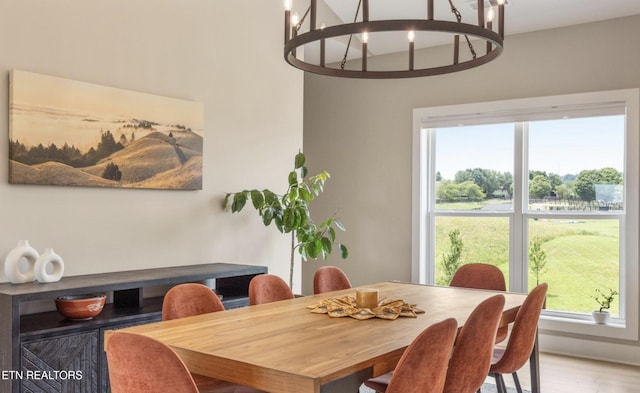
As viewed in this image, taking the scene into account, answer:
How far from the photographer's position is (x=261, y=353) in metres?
2.02

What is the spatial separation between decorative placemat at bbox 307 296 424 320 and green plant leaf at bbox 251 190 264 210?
1688 millimetres

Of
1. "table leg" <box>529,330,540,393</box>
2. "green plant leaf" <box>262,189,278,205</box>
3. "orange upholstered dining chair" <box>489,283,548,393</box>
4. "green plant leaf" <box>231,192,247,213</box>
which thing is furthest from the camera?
"green plant leaf" <box>262,189,278,205</box>

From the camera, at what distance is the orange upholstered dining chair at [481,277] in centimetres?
411

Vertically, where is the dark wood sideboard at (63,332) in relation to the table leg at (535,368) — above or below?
above

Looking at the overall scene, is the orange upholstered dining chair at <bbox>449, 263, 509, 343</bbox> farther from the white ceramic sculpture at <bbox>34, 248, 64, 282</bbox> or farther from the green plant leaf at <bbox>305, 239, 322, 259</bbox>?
the white ceramic sculpture at <bbox>34, 248, 64, 282</bbox>

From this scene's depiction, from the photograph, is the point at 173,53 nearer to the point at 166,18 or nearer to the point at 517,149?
the point at 166,18

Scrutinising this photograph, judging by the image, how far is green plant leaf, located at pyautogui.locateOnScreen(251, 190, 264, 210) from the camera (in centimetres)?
462

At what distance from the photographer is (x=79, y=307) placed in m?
3.24

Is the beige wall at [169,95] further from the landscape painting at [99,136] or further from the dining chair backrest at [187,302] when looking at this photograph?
the dining chair backrest at [187,302]

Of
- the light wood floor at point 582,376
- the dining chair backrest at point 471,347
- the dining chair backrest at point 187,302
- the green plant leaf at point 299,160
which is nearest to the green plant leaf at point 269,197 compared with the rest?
the green plant leaf at point 299,160

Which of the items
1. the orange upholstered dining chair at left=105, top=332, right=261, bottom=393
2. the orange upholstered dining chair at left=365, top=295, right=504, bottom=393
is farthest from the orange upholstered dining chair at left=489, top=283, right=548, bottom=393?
the orange upholstered dining chair at left=105, top=332, right=261, bottom=393

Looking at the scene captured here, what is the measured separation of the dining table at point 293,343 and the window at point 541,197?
91.8 inches

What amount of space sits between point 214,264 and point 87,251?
3.36 ft

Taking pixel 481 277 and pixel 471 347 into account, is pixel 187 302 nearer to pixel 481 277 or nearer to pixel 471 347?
pixel 471 347
